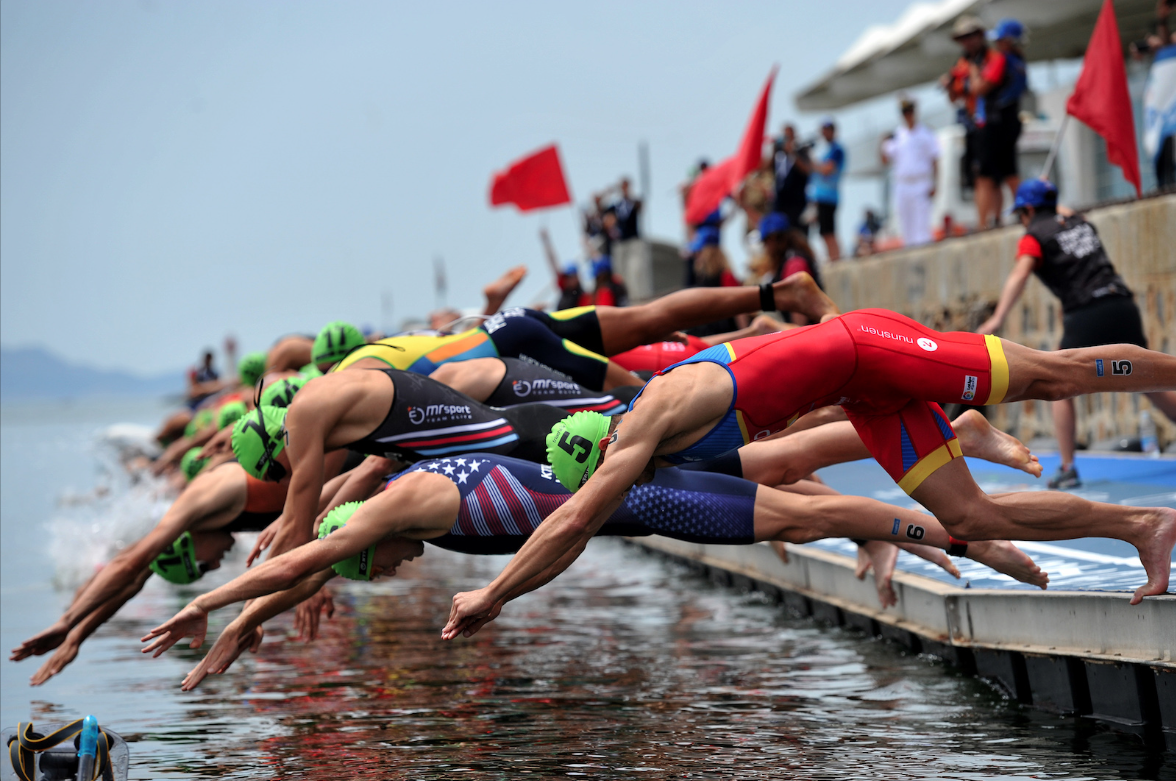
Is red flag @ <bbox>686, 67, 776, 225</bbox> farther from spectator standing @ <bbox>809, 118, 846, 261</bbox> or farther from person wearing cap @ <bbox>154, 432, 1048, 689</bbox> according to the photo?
person wearing cap @ <bbox>154, 432, 1048, 689</bbox>

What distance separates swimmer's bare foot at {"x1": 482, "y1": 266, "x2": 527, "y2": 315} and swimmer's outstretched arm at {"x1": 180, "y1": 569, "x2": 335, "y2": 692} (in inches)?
150

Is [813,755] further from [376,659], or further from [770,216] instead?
[770,216]

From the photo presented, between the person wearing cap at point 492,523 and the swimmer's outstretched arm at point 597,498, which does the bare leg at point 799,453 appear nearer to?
the person wearing cap at point 492,523

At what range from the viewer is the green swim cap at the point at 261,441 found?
285 inches

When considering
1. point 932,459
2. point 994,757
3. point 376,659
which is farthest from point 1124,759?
point 376,659

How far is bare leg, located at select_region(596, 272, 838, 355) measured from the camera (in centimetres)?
727

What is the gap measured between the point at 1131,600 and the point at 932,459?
105 centimetres

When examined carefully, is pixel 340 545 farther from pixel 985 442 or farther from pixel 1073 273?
pixel 1073 273

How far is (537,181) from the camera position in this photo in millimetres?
22078

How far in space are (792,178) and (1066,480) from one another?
286 inches

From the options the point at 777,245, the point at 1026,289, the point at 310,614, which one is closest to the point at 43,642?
the point at 310,614

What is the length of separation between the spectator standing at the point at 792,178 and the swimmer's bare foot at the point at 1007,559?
9.95m

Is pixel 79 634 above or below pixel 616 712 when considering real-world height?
above

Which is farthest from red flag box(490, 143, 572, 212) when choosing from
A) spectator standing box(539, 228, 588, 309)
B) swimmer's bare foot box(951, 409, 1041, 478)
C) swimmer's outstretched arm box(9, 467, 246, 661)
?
swimmer's bare foot box(951, 409, 1041, 478)
